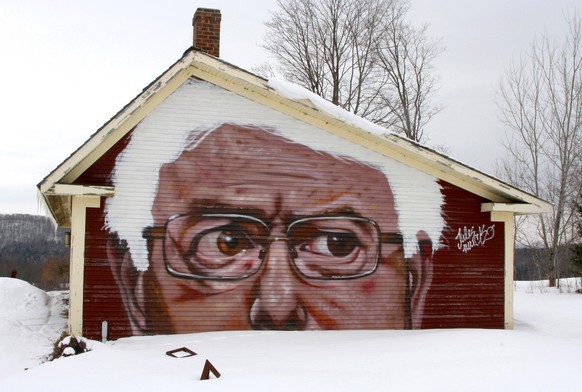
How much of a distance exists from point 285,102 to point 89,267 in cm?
467

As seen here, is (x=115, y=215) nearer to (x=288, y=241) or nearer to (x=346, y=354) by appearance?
(x=288, y=241)

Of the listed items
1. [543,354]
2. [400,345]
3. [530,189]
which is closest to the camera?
[543,354]

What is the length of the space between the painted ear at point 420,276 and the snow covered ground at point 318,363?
0.63 metres

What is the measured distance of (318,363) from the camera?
8.07m

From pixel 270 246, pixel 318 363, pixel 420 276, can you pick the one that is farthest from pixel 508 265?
pixel 318 363

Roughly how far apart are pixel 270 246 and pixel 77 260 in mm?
3441

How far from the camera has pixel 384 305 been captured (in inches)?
447

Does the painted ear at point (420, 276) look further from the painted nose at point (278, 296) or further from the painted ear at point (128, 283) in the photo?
the painted ear at point (128, 283)

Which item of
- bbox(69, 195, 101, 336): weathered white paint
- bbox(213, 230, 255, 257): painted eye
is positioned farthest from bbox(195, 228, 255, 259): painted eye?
bbox(69, 195, 101, 336): weathered white paint

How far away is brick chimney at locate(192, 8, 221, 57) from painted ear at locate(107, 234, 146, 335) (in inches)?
179

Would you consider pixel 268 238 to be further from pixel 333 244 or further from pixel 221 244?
pixel 333 244

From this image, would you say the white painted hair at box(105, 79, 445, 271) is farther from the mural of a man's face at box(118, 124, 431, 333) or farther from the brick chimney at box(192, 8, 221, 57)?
the brick chimney at box(192, 8, 221, 57)

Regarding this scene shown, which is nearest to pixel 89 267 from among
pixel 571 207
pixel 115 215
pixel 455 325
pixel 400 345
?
pixel 115 215

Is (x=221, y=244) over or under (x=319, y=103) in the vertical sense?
under
